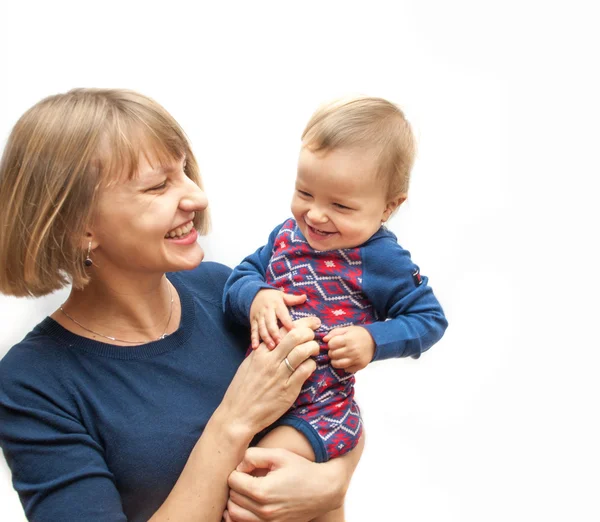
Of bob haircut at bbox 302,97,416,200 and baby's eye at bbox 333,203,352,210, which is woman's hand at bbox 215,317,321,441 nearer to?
baby's eye at bbox 333,203,352,210

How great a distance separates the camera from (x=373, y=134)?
155 cm

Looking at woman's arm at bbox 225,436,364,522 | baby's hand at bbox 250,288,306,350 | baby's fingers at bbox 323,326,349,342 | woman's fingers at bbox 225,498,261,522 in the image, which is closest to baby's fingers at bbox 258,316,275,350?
baby's hand at bbox 250,288,306,350

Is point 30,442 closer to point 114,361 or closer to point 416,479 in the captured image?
point 114,361

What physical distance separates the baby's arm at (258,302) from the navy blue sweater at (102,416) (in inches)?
4.5

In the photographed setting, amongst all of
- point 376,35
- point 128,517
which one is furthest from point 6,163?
point 376,35

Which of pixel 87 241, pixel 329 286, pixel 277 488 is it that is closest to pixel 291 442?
pixel 277 488

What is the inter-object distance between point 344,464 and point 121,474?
487 millimetres

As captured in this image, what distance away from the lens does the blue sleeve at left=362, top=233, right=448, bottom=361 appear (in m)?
1.59

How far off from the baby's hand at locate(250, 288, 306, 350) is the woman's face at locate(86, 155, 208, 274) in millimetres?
172

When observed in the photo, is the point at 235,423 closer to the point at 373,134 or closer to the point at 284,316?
the point at 284,316

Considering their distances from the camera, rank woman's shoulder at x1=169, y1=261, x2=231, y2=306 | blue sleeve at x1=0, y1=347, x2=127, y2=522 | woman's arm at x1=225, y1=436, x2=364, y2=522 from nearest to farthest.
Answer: blue sleeve at x1=0, y1=347, x2=127, y2=522 < woman's arm at x1=225, y1=436, x2=364, y2=522 < woman's shoulder at x1=169, y1=261, x2=231, y2=306

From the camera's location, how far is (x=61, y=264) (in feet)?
5.13

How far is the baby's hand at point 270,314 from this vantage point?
159 cm

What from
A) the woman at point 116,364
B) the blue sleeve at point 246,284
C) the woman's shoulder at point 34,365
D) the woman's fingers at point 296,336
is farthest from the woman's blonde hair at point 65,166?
the woman's fingers at point 296,336
